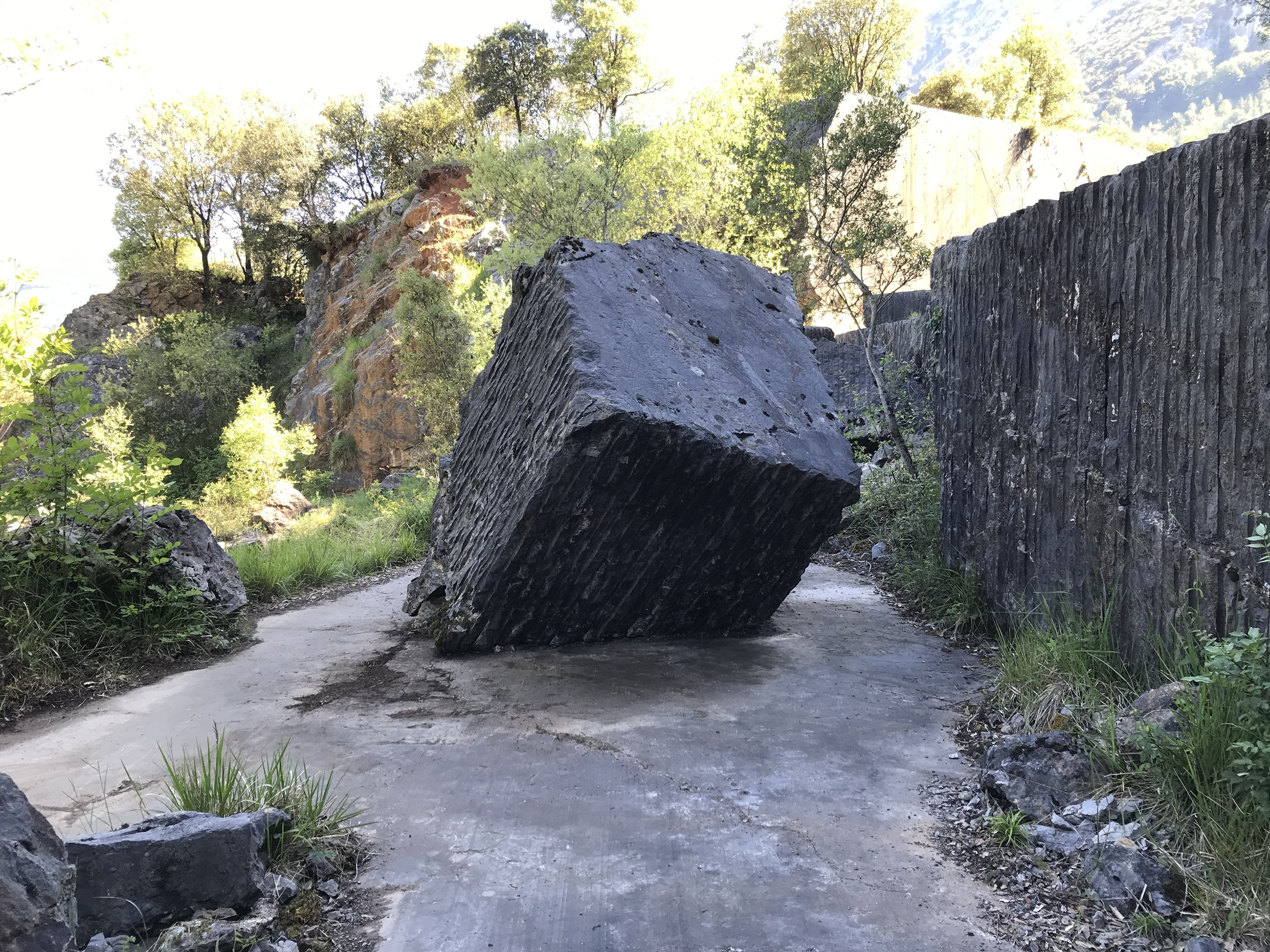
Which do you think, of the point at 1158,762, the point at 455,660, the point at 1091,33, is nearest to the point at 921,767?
the point at 1158,762

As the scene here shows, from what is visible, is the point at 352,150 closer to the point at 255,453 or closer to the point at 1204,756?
the point at 255,453

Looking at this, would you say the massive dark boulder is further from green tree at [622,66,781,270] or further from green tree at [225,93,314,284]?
green tree at [225,93,314,284]

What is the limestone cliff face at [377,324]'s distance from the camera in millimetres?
→ 18516

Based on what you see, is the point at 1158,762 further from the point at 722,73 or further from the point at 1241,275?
the point at 722,73

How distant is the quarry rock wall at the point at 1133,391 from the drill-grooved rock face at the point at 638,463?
0.94m

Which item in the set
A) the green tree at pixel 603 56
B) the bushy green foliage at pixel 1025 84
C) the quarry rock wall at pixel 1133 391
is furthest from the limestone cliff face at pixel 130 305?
the quarry rock wall at pixel 1133 391

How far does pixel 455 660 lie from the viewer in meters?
4.61

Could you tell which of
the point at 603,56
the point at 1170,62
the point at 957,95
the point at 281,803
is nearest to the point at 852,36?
the point at 957,95

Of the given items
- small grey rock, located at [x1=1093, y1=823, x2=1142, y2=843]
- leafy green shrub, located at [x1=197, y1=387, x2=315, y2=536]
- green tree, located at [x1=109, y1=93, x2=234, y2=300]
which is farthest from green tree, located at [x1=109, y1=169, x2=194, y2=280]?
small grey rock, located at [x1=1093, y1=823, x2=1142, y2=843]

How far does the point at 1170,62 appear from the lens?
221 feet

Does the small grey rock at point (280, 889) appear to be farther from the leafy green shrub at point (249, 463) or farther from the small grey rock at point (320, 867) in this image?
the leafy green shrub at point (249, 463)

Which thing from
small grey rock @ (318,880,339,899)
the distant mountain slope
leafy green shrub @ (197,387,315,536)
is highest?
Answer: the distant mountain slope

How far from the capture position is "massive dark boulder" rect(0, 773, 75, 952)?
1.53 meters

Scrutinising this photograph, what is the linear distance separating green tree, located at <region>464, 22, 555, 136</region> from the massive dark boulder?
2396 cm
